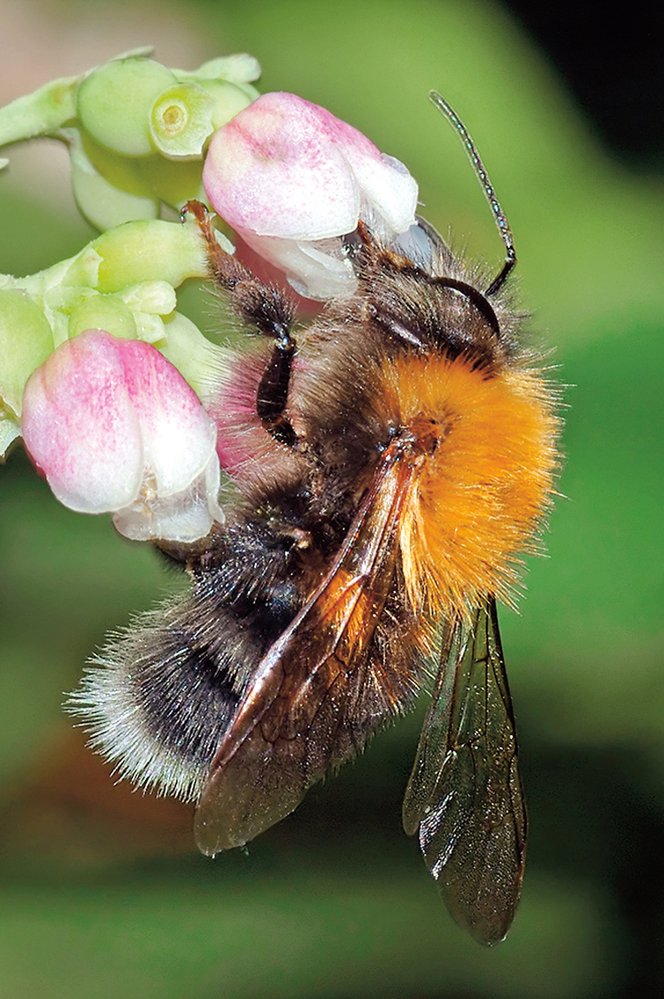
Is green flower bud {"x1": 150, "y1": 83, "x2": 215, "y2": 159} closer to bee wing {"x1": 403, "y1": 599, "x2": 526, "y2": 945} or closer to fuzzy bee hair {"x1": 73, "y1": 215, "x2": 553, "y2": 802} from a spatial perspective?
fuzzy bee hair {"x1": 73, "y1": 215, "x2": 553, "y2": 802}

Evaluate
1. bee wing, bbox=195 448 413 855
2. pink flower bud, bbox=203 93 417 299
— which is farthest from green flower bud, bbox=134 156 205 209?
bee wing, bbox=195 448 413 855

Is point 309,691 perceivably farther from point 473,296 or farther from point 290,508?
point 473,296

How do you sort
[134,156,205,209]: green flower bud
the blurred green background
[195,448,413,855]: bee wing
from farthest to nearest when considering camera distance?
the blurred green background
[134,156,205,209]: green flower bud
[195,448,413,855]: bee wing

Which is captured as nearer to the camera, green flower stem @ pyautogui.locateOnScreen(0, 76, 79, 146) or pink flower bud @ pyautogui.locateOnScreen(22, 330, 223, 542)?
Answer: pink flower bud @ pyautogui.locateOnScreen(22, 330, 223, 542)

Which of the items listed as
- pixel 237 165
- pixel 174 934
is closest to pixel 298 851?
pixel 174 934

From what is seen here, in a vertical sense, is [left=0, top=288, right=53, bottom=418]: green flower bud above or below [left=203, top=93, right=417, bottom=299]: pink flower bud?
below

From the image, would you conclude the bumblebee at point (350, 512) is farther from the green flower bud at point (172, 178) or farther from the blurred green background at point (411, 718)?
the blurred green background at point (411, 718)
